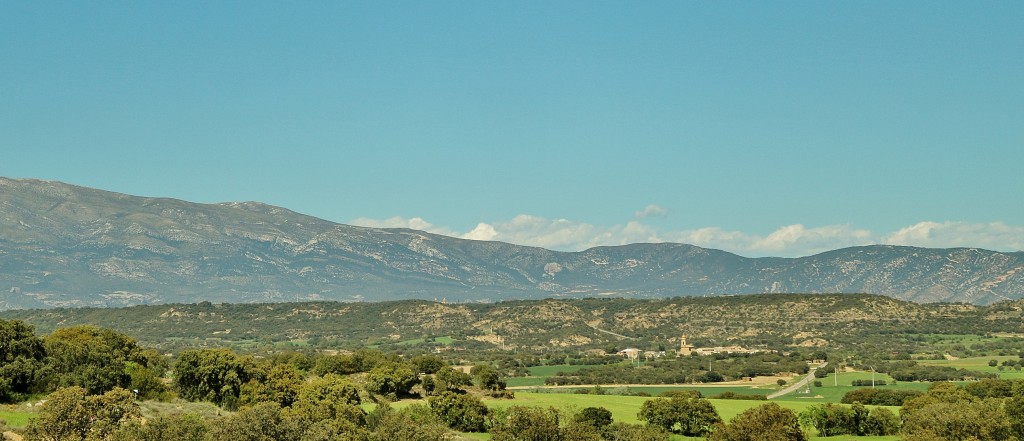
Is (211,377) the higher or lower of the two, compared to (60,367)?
lower

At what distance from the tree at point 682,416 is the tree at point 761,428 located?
25.9ft

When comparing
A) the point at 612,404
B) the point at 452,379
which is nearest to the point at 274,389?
the point at 452,379

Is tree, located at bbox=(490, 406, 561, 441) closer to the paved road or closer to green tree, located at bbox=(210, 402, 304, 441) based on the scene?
green tree, located at bbox=(210, 402, 304, 441)

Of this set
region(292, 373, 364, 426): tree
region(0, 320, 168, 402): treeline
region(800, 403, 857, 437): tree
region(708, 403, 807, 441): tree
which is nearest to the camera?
region(292, 373, 364, 426): tree

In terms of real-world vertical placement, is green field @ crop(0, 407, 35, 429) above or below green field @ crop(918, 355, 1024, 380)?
below

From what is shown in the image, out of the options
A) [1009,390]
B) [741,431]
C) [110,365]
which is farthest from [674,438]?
[110,365]

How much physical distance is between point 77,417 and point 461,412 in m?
37.7

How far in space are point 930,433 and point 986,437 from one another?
3914 millimetres

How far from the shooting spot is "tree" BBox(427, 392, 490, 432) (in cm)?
8706

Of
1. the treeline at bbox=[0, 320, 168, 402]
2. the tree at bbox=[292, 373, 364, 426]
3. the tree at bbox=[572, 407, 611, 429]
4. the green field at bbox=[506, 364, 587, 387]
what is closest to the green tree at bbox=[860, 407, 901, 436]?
the tree at bbox=[572, 407, 611, 429]

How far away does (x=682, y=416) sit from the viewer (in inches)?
3561

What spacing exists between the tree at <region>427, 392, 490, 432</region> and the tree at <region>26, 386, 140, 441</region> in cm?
3224

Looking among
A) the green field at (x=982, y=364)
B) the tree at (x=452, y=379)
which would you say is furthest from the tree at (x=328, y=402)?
the green field at (x=982, y=364)

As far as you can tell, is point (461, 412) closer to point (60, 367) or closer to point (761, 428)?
point (761, 428)
